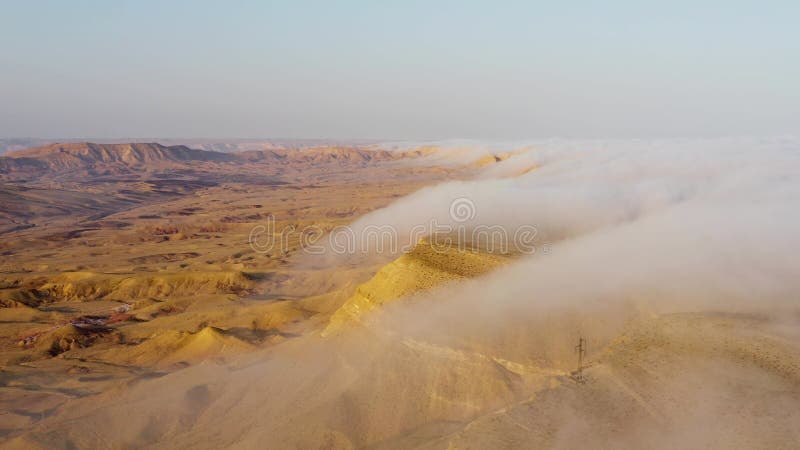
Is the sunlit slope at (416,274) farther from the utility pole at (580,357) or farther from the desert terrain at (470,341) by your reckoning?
the utility pole at (580,357)

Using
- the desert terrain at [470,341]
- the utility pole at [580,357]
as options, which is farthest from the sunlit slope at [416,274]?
the utility pole at [580,357]

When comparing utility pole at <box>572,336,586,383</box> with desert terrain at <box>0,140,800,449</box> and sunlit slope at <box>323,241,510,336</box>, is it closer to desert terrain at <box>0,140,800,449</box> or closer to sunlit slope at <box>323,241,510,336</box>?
desert terrain at <box>0,140,800,449</box>

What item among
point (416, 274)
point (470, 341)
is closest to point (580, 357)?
point (470, 341)

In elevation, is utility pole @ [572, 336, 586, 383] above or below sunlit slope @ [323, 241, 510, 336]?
below

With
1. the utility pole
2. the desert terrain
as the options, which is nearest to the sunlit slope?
the desert terrain

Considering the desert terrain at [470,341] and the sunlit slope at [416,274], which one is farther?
the sunlit slope at [416,274]
